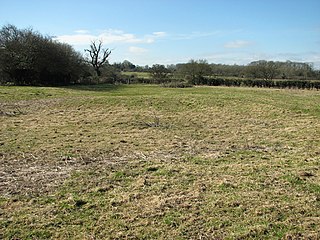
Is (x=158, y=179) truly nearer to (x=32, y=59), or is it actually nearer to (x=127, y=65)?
(x=32, y=59)

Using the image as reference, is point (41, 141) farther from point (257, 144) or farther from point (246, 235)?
point (246, 235)

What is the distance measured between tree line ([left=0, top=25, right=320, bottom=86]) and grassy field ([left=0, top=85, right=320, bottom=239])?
1013 inches

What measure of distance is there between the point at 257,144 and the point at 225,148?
138cm

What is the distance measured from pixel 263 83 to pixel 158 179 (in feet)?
144

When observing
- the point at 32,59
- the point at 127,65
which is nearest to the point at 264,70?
the point at 32,59

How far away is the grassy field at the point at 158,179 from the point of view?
17.8ft

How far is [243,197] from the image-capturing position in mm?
6641

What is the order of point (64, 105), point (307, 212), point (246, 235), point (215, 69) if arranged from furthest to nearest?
point (215, 69), point (64, 105), point (307, 212), point (246, 235)

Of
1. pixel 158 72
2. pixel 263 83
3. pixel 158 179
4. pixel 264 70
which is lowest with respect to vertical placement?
pixel 158 179

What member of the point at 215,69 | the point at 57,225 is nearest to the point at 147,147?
the point at 57,225

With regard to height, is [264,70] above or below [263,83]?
above

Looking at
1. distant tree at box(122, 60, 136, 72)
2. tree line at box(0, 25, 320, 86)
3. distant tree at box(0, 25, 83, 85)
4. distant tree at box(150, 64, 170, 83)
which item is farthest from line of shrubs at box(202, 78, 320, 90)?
distant tree at box(122, 60, 136, 72)

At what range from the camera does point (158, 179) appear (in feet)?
25.7

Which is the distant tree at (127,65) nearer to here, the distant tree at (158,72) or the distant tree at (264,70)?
the distant tree at (158,72)
